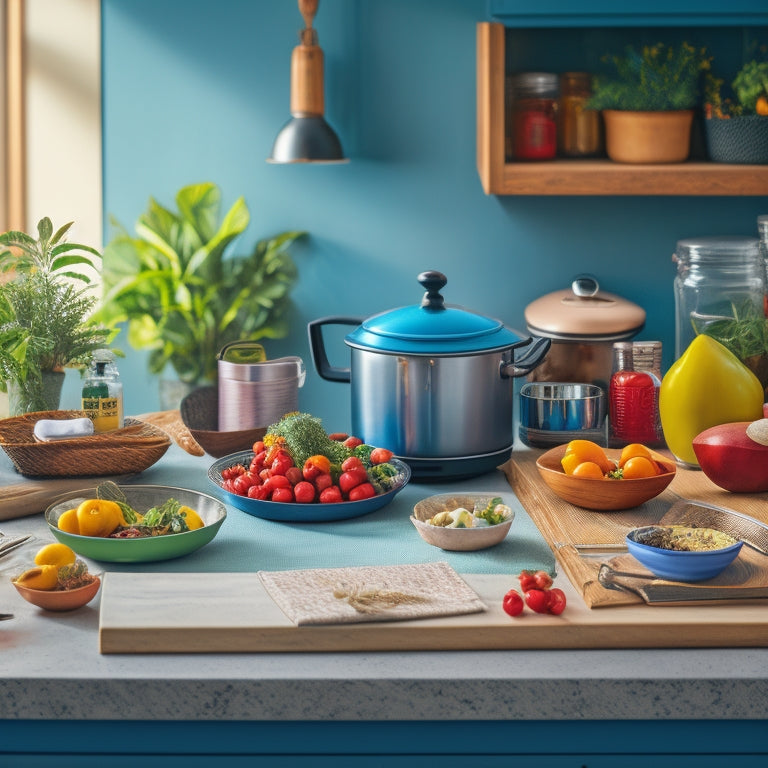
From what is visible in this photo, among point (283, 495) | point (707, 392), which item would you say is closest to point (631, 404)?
point (707, 392)

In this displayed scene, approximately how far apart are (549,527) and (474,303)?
134cm

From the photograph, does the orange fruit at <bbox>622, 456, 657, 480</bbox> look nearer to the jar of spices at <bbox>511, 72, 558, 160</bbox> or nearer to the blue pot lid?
the blue pot lid

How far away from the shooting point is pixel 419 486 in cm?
184

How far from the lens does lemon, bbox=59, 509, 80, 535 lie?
144 centimetres

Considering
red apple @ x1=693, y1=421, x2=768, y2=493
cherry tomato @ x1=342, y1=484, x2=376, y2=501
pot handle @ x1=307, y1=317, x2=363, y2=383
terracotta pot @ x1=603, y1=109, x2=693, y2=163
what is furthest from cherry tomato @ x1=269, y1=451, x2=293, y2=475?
terracotta pot @ x1=603, y1=109, x2=693, y2=163

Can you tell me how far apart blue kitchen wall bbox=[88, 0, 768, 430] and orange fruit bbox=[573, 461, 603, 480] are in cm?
124

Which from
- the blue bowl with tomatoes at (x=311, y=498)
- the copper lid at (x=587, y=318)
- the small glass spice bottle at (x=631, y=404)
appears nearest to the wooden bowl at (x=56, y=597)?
the blue bowl with tomatoes at (x=311, y=498)

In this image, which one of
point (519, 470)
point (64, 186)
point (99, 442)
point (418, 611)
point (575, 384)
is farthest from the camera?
point (64, 186)

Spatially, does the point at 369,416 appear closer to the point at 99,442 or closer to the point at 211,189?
the point at 99,442

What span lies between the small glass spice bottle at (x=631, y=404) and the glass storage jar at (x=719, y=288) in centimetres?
20

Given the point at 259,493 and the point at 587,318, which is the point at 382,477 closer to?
the point at 259,493

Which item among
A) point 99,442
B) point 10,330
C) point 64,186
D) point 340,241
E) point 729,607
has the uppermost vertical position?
point 64,186

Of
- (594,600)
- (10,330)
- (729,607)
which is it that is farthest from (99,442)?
(729,607)

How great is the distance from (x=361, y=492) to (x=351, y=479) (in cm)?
3
